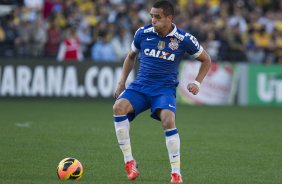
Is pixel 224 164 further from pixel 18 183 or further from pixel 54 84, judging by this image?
pixel 54 84

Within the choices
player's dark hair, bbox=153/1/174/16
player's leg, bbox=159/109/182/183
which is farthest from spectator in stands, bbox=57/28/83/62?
player's leg, bbox=159/109/182/183

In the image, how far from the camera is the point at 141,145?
13352 millimetres

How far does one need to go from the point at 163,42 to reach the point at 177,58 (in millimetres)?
274

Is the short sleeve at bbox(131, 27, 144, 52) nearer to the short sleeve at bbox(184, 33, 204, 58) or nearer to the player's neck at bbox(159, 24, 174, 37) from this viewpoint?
the player's neck at bbox(159, 24, 174, 37)

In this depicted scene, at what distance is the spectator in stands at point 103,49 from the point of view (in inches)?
949

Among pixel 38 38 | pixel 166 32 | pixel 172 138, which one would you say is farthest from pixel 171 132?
pixel 38 38

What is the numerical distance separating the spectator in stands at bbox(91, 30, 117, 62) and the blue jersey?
47.0 feet

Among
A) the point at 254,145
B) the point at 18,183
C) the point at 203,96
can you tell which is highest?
the point at 18,183

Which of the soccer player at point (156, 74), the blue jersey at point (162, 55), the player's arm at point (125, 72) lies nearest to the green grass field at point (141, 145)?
the soccer player at point (156, 74)

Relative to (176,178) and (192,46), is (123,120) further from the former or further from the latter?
(192,46)

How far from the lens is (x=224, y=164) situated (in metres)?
11.1

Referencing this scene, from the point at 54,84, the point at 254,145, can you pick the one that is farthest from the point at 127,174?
the point at 54,84

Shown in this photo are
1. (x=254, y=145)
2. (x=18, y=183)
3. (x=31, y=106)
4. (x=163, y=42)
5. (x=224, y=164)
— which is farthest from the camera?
(x=31, y=106)

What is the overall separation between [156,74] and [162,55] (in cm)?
24
